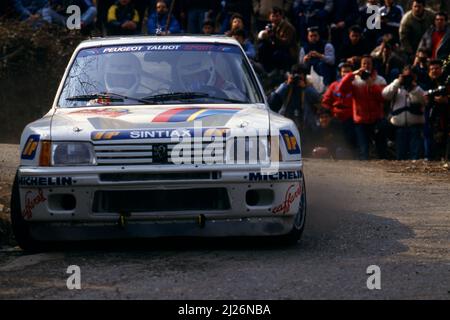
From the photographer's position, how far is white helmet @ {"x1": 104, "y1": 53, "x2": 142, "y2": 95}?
9766 millimetres

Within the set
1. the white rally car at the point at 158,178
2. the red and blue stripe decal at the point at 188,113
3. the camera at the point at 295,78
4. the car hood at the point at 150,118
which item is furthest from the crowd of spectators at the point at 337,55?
the white rally car at the point at 158,178

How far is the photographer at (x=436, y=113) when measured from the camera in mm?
17750

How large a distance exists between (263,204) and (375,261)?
93 cm

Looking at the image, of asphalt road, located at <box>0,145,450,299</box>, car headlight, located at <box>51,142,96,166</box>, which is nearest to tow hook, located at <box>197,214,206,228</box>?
asphalt road, located at <box>0,145,450,299</box>

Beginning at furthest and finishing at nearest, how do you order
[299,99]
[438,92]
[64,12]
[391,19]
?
[64,12]
[391,19]
[299,99]
[438,92]

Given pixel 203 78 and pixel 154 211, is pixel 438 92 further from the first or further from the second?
pixel 154 211

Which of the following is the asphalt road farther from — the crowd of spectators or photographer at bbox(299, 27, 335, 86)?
photographer at bbox(299, 27, 335, 86)

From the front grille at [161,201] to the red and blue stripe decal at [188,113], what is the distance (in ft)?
1.92

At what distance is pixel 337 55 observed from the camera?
64.2ft

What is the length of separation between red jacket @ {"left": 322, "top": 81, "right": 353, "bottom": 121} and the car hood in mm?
9149

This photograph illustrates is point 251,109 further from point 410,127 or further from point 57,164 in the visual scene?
point 410,127

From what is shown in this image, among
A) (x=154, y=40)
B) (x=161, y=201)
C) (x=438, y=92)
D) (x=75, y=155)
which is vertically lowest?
(x=438, y=92)

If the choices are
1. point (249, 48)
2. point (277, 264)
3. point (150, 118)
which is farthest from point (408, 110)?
point (277, 264)

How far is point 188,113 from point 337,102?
384 inches
